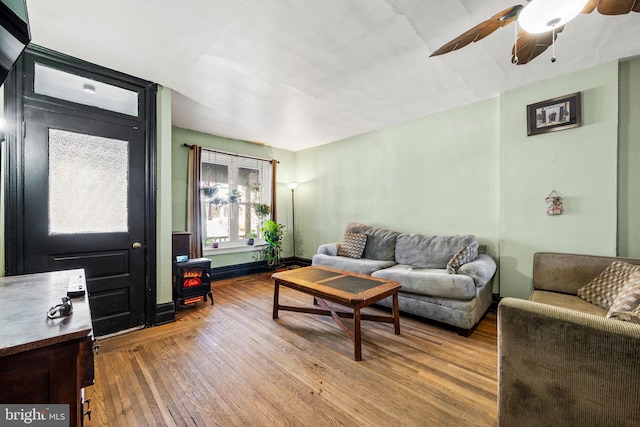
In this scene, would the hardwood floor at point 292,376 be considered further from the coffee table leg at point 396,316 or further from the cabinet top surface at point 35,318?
the cabinet top surface at point 35,318

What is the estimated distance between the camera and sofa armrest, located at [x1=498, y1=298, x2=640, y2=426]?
998 millimetres

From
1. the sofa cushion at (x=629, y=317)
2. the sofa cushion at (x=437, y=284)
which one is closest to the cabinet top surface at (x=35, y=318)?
the sofa cushion at (x=629, y=317)

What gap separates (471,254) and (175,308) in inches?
142

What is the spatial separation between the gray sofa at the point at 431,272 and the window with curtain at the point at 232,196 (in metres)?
1.87

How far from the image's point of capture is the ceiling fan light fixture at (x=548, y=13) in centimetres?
118

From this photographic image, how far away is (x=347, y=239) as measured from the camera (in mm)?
4227

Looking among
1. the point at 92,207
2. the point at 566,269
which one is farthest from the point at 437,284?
the point at 92,207

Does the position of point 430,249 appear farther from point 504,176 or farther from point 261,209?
point 261,209

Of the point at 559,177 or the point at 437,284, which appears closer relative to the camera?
the point at 437,284

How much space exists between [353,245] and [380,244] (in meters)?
0.42

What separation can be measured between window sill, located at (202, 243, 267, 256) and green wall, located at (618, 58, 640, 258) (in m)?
5.02

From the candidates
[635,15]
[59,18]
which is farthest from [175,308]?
[635,15]

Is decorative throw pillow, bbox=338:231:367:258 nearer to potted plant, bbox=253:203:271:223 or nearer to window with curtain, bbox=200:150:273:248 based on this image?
potted plant, bbox=253:203:271:223

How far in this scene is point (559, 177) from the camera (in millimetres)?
2766
